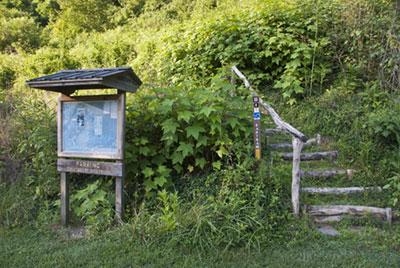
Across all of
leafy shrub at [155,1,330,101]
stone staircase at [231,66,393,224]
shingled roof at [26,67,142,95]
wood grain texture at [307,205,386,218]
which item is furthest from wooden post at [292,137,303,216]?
leafy shrub at [155,1,330,101]

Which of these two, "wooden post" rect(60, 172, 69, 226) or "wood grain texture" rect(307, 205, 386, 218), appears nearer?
"wood grain texture" rect(307, 205, 386, 218)

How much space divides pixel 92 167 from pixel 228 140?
196 cm

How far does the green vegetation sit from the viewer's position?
11.1 ft

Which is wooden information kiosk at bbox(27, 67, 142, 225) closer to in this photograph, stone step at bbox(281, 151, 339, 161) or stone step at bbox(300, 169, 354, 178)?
stone step at bbox(300, 169, 354, 178)

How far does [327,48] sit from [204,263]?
20.9 feet

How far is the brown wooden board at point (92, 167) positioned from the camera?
3.83 metres

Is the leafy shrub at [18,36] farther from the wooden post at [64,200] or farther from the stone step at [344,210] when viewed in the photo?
the stone step at [344,210]

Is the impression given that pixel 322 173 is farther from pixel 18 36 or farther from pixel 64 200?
pixel 18 36

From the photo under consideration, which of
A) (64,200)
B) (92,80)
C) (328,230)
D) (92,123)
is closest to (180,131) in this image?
(92,123)

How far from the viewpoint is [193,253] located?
3.16 metres

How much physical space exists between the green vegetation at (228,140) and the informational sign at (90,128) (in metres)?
0.35

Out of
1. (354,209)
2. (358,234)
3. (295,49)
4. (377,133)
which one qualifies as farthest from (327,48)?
(358,234)

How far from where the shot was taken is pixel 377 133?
493 cm

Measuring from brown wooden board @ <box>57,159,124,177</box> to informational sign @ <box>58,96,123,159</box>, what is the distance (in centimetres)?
10
